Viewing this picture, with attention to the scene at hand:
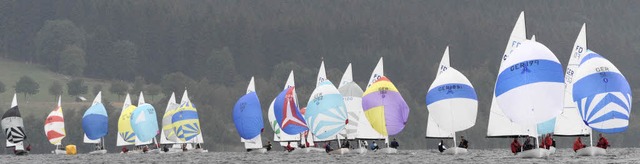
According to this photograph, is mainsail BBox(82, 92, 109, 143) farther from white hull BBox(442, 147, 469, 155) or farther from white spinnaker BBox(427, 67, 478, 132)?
white spinnaker BBox(427, 67, 478, 132)

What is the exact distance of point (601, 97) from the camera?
79.8 metres

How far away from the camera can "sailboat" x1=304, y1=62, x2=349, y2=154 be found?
10456 centimetres

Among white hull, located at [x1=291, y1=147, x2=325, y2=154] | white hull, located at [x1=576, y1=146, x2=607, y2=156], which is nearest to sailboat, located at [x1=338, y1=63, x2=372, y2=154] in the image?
white hull, located at [x1=291, y1=147, x2=325, y2=154]

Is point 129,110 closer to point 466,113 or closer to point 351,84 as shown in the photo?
point 351,84

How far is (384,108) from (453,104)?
1137 cm

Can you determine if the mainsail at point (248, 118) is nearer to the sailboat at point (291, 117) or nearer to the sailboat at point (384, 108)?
the sailboat at point (291, 117)

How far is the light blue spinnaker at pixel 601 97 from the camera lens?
79.8m

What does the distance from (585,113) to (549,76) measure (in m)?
4.97

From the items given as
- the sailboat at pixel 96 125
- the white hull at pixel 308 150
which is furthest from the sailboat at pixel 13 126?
the white hull at pixel 308 150

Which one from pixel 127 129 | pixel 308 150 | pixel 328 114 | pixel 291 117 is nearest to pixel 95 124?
pixel 127 129

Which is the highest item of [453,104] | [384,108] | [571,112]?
[384,108]

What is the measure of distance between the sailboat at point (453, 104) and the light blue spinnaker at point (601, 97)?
458 inches

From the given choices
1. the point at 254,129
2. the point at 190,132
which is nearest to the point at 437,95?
the point at 254,129

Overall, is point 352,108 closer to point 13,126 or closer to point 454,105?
point 454,105
